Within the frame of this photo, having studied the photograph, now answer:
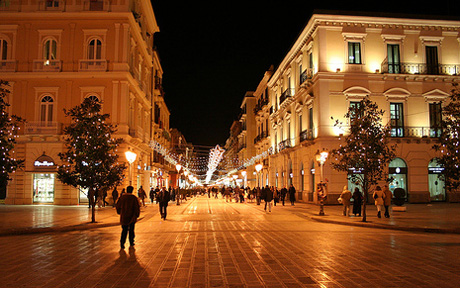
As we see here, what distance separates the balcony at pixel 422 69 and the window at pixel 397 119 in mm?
3033

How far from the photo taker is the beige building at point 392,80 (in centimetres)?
3450

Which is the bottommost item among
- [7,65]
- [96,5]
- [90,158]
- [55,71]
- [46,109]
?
[90,158]

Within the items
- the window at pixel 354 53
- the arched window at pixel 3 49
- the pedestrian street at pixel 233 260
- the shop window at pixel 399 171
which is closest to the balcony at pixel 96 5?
the arched window at pixel 3 49

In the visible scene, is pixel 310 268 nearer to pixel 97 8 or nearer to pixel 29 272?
pixel 29 272

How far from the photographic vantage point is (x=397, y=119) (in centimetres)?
3531

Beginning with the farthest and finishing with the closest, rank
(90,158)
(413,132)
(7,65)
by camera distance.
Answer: (413,132)
(7,65)
(90,158)

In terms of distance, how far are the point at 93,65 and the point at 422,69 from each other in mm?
28276

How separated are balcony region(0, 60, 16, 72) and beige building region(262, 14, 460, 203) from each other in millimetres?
24992

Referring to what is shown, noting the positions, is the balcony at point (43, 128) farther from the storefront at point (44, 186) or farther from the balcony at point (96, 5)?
the balcony at point (96, 5)

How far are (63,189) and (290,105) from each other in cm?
2495

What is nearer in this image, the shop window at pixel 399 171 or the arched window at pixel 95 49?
the arched window at pixel 95 49

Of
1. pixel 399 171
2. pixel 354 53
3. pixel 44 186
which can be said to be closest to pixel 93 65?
pixel 44 186

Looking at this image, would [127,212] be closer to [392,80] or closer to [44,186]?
[44,186]

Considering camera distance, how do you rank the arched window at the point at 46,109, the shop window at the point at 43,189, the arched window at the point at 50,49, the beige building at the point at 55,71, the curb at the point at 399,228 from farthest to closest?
the arched window at the point at 50,49, the arched window at the point at 46,109, the shop window at the point at 43,189, the beige building at the point at 55,71, the curb at the point at 399,228
